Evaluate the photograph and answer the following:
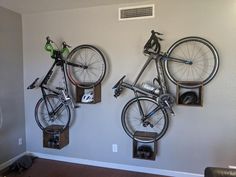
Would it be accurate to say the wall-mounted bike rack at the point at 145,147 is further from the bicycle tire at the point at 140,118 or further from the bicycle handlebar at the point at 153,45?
the bicycle handlebar at the point at 153,45

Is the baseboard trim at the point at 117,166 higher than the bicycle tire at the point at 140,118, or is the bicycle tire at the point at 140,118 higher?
the bicycle tire at the point at 140,118

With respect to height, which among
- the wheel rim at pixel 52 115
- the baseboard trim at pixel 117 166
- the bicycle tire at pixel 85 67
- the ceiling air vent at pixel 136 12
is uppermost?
the ceiling air vent at pixel 136 12

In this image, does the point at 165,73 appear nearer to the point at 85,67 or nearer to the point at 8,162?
the point at 85,67

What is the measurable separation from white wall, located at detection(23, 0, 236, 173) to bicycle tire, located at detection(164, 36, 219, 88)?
10cm

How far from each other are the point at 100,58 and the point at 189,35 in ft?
4.40

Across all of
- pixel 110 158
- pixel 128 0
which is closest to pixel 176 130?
pixel 110 158

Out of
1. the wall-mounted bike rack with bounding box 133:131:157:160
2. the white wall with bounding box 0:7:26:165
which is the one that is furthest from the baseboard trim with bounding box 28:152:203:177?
the white wall with bounding box 0:7:26:165

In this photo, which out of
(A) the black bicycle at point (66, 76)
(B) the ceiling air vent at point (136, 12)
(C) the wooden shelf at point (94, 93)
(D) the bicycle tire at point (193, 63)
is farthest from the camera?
(A) the black bicycle at point (66, 76)

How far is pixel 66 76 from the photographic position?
140 inches

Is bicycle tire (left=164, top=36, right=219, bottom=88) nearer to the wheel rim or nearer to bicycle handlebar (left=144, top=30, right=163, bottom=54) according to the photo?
bicycle handlebar (left=144, top=30, right=163, bottom=54)

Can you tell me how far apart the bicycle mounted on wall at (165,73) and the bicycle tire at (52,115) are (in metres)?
1.00

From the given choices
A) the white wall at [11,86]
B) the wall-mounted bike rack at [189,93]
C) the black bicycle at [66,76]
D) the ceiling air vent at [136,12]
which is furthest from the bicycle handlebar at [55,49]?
the wall-mounted bike rack at [189,93]

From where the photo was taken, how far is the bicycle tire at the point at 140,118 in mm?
3113

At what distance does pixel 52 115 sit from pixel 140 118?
1436 millimetres
